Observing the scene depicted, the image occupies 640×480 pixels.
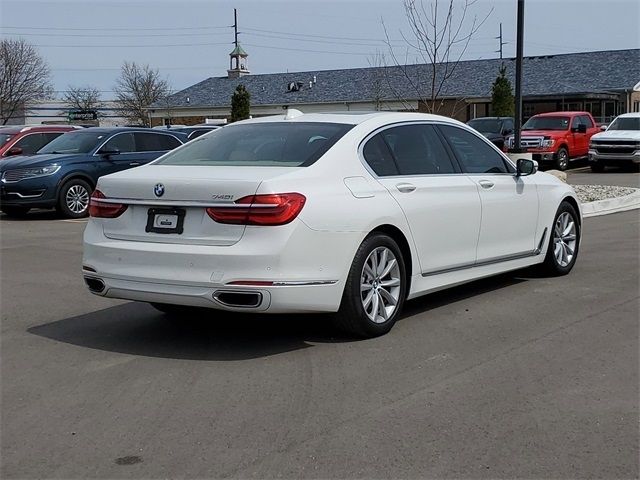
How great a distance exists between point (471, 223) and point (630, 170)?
21.8 m

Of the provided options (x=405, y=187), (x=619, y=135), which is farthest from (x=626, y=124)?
(x=405, y=187)

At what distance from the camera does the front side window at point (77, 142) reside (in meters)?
16.3

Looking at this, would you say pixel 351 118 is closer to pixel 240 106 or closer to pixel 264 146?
pixel 264 146

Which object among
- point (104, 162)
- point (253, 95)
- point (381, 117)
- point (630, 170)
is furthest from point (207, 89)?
point (381, 117)

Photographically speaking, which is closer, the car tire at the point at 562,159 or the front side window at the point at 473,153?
the front side window at the point at 473,153

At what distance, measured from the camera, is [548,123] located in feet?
89.4

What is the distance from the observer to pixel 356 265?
5.93 metres

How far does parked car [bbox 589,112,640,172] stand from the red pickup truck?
2.95ft

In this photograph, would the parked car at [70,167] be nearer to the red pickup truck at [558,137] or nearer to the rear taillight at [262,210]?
the rear taillight at [262,210]

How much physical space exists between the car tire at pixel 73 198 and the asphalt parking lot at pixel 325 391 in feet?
26.0

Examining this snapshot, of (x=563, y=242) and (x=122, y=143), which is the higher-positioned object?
(x=122, y=143)

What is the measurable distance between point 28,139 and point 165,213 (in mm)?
14856

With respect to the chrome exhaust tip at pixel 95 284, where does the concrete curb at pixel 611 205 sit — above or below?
below

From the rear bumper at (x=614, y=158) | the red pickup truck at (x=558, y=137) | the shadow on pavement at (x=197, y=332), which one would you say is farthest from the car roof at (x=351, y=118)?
the rear bumper at (x=614, y=158)
